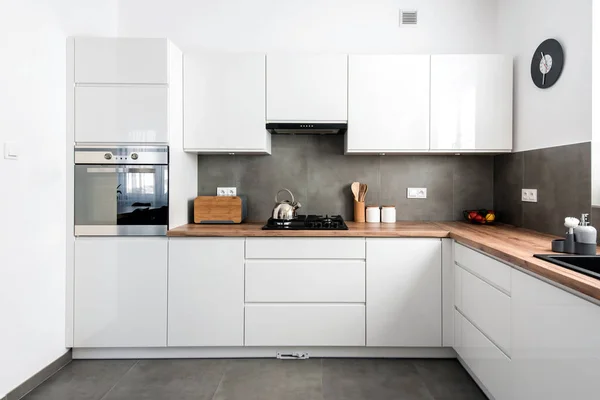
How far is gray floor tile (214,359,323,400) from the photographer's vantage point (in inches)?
88.0

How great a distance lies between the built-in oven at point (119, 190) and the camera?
261 cm

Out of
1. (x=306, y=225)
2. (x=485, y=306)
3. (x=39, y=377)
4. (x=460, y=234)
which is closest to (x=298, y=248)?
(x=306, y=225)

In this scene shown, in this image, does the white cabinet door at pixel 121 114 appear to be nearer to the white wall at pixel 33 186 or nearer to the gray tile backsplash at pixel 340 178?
the white wall at pixel 33 186

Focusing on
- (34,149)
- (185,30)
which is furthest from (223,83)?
(34,149)

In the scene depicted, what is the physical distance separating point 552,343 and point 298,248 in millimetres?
1502

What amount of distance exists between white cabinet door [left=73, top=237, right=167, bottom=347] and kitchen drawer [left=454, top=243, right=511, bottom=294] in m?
1.91

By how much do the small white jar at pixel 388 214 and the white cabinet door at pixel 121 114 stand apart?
1726mm

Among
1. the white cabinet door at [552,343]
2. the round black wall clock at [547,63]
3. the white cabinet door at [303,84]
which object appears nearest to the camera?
the white cabinet door at [552,343]

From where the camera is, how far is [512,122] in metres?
2.94

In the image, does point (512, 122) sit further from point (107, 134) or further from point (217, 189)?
point (107, 134)

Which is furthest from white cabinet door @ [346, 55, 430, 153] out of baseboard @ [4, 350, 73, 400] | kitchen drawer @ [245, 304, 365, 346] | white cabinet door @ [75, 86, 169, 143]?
baseboard @ [4, 350, 73, 400]

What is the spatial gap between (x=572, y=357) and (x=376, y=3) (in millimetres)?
2884

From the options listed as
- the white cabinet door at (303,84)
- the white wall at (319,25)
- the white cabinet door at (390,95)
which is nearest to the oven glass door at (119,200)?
the white cabinet door at (303,84)

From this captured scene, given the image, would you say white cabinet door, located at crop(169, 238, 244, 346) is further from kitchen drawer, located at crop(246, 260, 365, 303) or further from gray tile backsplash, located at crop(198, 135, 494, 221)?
gray tile backsplash, located at crop(198, 135, 494, 221)
